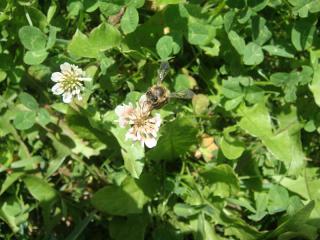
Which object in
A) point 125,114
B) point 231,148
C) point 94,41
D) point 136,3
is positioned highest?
point 136,3

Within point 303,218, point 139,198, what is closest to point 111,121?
point 139,198

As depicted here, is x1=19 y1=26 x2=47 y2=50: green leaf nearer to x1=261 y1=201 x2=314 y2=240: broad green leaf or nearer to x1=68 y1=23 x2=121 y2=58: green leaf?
x1=68 y1=23 x2=121 y2=58: green leaf

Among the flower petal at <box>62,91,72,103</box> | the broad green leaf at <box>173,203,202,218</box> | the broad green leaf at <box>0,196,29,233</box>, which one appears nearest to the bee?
the flower petal at <box>62,91,72,103</box>

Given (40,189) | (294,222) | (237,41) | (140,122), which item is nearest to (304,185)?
(294,222)

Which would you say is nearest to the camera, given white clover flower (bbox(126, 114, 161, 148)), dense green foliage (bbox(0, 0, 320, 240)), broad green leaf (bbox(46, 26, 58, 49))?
white clover flower (bbox(126, 114, 161, 148))

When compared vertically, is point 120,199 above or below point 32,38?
below

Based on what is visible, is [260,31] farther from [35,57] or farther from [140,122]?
[35,57]

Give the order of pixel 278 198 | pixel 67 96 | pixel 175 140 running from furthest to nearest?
pixel 278 198, pixel 175 140, pixel 67 96
